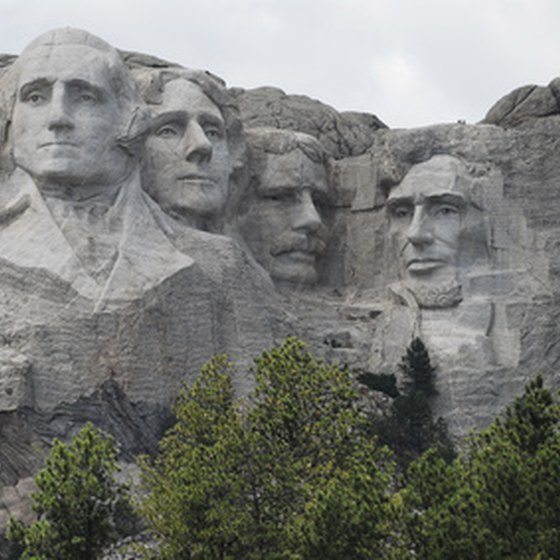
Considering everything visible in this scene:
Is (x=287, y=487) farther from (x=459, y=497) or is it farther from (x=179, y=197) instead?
(x=179, y=197)

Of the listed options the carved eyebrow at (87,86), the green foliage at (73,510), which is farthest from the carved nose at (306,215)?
Result: the green foliage at (73,510)

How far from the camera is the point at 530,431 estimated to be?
23.7m

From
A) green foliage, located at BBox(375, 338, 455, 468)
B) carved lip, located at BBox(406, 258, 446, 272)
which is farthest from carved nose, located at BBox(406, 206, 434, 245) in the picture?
green foliage, located at BBox(375, 338, 455, 468)

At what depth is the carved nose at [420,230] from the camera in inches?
1211

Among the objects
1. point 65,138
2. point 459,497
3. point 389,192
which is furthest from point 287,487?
point 389,192

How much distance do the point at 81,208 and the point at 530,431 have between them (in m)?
7.40

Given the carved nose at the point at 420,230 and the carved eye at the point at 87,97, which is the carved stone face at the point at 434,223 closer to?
the carved nose at the point at 420,230

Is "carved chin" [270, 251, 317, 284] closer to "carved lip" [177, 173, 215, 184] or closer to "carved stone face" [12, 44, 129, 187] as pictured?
"carved lip" [177, 173, 215, 184]

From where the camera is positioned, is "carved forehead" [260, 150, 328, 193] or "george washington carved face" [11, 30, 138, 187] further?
"carved forehead" [260, 150, 328, 193]

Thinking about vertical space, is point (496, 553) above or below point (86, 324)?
below

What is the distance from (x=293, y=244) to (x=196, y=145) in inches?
87.7

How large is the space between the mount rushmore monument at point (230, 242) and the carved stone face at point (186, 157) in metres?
0.03

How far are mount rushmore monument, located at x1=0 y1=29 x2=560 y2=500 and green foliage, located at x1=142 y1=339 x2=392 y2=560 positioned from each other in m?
3.05

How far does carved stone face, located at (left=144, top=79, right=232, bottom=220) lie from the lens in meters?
30.3
